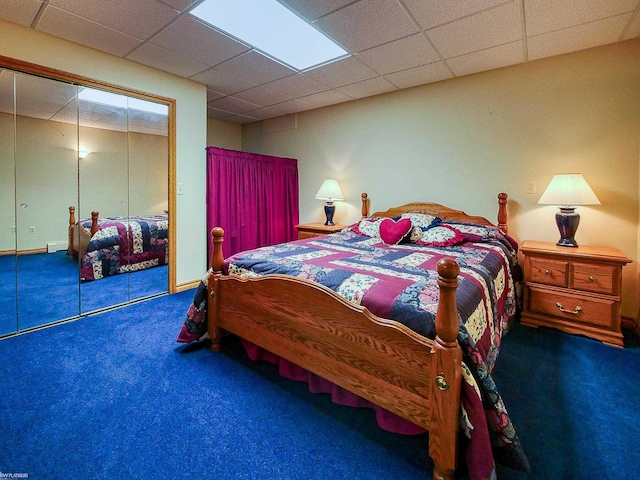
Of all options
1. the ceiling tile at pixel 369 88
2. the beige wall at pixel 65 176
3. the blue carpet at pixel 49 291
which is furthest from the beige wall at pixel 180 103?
the ceiling tile at pixel 369 88

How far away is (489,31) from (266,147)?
3.53m

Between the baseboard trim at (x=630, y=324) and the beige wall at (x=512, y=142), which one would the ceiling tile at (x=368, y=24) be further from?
the baseboard trim at (x=630, y=324)

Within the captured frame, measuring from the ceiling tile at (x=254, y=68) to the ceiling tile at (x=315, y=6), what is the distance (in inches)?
29.6

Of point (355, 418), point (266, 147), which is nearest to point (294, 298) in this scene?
point (355, 418)

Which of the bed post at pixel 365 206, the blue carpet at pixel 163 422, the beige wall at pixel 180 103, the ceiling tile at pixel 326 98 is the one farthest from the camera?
the bed post at pixel 365 206

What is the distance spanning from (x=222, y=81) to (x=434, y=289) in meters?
3.21

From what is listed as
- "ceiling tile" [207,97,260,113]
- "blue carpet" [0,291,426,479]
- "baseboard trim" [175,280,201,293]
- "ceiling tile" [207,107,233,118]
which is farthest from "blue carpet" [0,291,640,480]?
"ceiling tile" [207,107,233,118]

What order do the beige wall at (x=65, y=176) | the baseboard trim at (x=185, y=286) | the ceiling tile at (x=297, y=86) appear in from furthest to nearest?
the baseboard trim at (x=185, y=286), the ceiling tile at (x=297, y=86), the beige wall at (x=65, y=176)

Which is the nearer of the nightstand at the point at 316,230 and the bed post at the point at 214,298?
the bed post at the point at 214,298

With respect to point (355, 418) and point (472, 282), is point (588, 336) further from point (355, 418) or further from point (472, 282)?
point (355, 418)

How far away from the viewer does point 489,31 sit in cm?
236

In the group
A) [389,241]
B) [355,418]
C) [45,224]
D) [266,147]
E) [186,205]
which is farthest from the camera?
[266,147]

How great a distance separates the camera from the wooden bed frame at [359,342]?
115 centimetres

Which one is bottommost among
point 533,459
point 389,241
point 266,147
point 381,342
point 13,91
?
point 533,459
